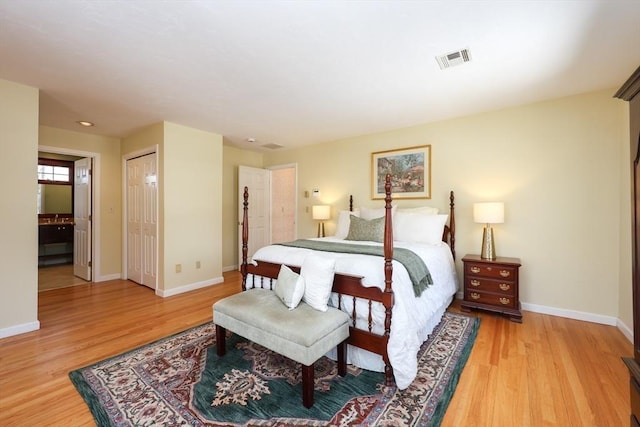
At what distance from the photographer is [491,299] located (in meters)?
3.05

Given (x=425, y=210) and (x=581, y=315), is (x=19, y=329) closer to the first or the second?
(x=425, y=210)

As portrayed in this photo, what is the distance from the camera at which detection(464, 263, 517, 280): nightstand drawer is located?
2973 millimetres

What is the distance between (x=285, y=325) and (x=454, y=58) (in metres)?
2.44

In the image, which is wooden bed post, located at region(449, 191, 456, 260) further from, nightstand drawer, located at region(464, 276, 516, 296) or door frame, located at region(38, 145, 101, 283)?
door frame, located at region(38, 145, 101, 283)

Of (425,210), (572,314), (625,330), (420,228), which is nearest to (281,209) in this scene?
(425,210)

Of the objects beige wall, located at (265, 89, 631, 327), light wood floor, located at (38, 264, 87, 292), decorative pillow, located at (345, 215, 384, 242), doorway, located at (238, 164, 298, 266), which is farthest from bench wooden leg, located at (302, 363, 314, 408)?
light wood floor, located at (38, 264, 87, 292)

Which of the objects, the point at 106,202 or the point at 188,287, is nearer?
the point at 188,287

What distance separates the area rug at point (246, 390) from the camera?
5.26 feet

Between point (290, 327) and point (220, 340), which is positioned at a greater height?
point (290, 327)

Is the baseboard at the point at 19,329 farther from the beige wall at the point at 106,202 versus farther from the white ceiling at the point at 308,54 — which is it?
the white ceiling at the point at 308,54

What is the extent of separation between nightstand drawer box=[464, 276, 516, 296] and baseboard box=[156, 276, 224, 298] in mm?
3614

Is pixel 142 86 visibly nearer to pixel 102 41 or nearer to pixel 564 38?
pixel 102 41

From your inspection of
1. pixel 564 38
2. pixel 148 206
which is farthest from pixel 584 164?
pixel 148 206

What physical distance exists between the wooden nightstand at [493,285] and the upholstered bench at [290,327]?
1.92m
